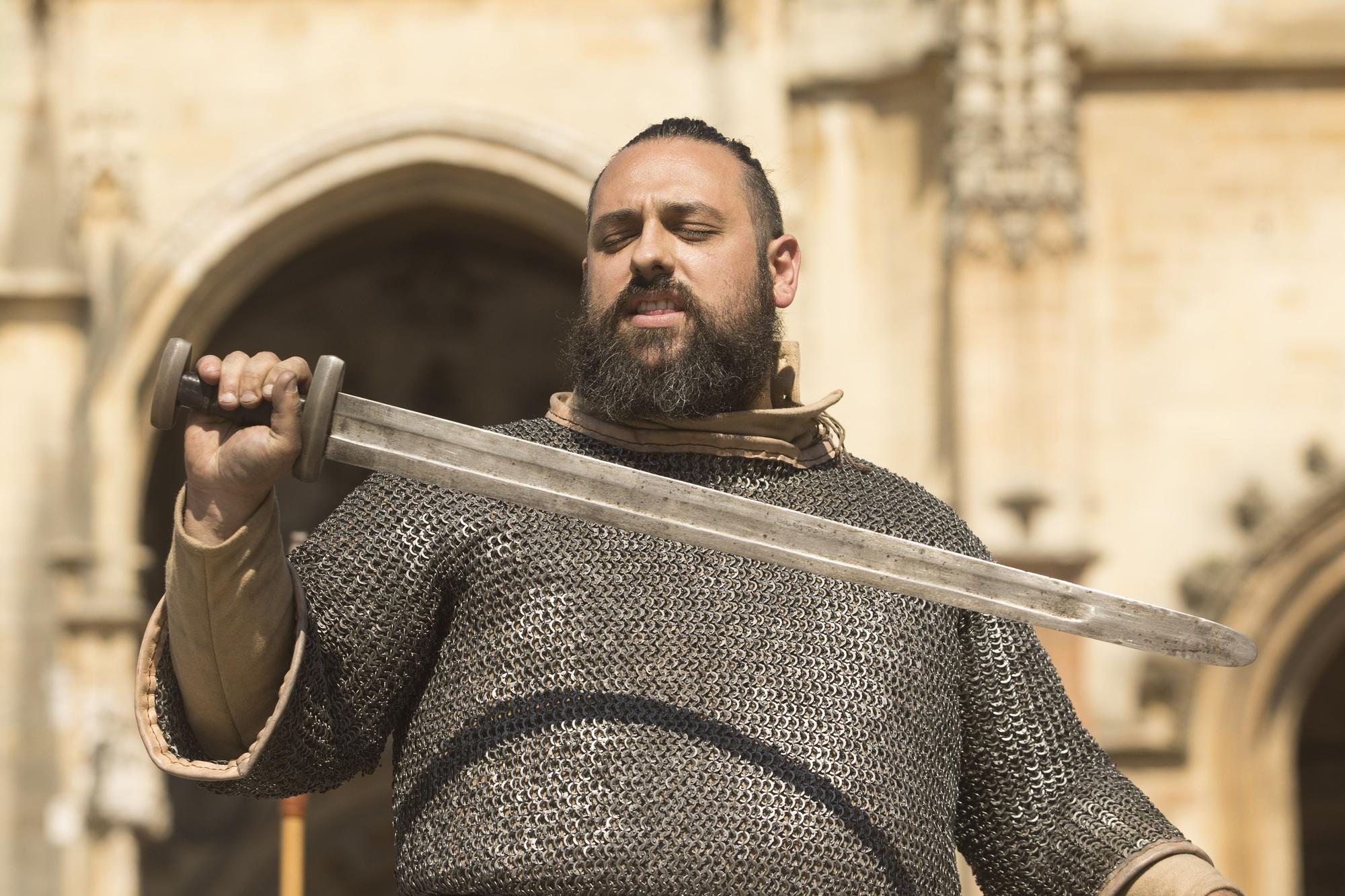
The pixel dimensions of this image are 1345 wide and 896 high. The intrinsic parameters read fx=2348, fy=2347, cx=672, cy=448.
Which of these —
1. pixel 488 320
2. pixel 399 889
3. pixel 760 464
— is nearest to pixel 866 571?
pixel 760 464

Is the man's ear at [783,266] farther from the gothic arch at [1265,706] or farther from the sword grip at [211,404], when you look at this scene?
the gothic arch at [1265,706]

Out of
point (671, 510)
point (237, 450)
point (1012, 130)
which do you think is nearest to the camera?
point (237, 450)

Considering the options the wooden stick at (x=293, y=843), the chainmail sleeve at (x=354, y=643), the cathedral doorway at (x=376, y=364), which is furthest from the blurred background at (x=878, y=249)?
the chainmail sleeve at (x=354, y=643)

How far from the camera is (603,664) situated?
2.38 m

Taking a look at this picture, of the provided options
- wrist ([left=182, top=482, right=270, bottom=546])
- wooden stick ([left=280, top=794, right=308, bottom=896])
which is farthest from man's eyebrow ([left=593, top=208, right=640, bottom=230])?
wooden stick ([left=280, top=794, right=308, bottom=896])

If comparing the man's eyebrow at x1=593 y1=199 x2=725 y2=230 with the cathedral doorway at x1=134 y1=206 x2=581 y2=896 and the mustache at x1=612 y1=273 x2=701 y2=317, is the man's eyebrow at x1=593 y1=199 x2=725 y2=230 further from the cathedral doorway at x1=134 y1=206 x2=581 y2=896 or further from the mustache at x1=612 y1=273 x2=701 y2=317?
the cathedral doorway at x1=134 y1=206 x2=581 y2=896

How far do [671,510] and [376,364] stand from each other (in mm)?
9278

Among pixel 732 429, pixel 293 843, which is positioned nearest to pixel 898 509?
pixel 732 429

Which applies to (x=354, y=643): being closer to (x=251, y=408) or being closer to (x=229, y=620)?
(x=229, y=620)

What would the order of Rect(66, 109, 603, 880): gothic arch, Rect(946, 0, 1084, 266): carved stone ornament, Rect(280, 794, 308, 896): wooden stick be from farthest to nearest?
Rect(66, 109, 603, 880): gothic arch, Rect(946, 0, 1084, 266): carved stone ornament, Rect(280, 794, 308, 896): wooden stick

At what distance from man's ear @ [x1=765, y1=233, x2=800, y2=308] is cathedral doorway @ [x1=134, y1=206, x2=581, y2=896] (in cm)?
798

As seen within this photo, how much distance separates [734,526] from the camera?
7.64 ft

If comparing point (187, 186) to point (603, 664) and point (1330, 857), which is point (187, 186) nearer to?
point (1330, 857)

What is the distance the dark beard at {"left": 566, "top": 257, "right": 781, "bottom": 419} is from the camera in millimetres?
2500
